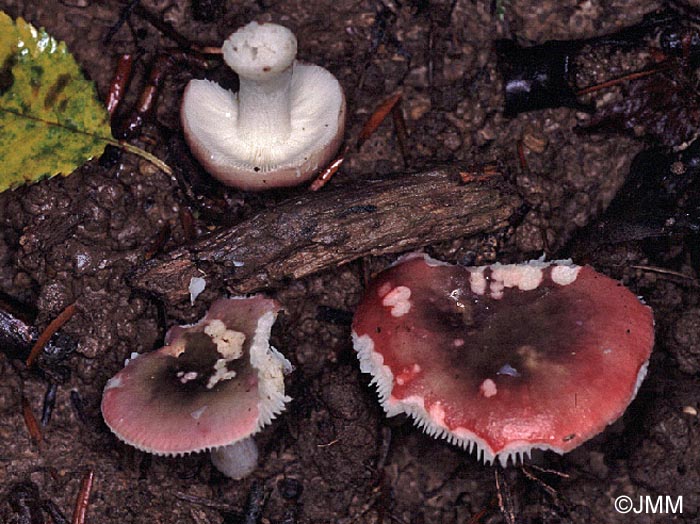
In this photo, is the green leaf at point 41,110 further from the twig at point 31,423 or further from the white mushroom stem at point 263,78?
the twig at point 31,423

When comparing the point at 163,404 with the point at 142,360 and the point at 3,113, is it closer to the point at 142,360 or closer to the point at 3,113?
the point at 142,360

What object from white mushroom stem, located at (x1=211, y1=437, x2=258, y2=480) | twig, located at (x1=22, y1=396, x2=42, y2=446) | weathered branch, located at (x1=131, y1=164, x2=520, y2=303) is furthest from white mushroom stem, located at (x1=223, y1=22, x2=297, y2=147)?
twig, located at (x1=22, y1=396, x2=42, y2=446)

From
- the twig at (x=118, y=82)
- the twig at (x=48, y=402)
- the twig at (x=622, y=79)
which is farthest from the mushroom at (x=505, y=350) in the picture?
the twig at (x=118, y=82)

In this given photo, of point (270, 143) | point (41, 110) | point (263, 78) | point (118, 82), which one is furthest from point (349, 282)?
point (41, 110)

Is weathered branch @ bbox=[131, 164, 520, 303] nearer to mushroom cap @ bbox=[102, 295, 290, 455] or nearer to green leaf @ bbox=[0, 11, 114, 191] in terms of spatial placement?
mushroom cap @ bbox=[102, 295, 290, 455]

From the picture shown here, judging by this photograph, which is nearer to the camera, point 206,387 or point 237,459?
point 206,387

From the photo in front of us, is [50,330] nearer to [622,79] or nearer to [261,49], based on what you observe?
[261,49]

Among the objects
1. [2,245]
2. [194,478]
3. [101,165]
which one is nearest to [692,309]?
[194,478]
